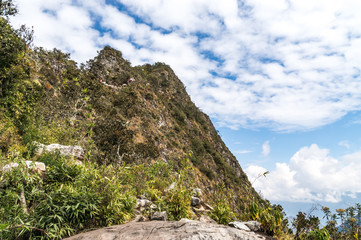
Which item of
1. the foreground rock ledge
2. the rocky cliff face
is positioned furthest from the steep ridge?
the foreground rock ledge

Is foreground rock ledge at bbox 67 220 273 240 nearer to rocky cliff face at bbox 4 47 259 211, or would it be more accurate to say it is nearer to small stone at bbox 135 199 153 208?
small stone at bbox 135 199 153 208

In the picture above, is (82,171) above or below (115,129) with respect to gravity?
below

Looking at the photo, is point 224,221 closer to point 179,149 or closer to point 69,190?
point 69,190

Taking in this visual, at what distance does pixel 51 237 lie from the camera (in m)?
3.87

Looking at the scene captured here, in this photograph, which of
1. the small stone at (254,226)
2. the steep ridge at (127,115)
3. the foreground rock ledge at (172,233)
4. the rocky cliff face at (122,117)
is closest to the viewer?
the foreground rock ledge at (172,233)

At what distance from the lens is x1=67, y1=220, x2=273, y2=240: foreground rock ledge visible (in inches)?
129

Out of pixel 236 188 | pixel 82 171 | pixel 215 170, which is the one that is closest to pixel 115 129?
pixel 82 171

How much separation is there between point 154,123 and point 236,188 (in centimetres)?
2466

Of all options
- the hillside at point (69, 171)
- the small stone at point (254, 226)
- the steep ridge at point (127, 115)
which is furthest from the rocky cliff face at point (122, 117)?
the small stone at point (254, 226)

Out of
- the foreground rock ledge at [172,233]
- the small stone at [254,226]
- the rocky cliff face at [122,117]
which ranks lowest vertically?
the foreground rock ledge at [172,233]

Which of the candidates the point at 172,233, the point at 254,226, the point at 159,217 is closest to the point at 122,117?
the point at 159,217

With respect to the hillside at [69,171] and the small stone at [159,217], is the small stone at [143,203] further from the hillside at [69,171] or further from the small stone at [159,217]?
the small stone at [159,217]

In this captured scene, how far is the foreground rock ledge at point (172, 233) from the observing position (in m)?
3.28

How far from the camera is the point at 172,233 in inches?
134
